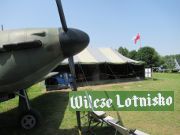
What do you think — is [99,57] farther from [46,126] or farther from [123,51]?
[123,51]

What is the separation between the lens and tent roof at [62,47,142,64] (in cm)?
1964

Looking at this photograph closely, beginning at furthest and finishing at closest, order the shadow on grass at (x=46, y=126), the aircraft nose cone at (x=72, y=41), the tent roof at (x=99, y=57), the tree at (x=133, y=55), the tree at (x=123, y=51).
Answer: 1. the tree at (x=123, y=51)
2. the tree at (x=133, y=55)
3. the tent roof at (x=99, y=57)
4. the shadow on grass at (x=46, y=126)
5. the aircraft nose cone at (x=72, y=41)

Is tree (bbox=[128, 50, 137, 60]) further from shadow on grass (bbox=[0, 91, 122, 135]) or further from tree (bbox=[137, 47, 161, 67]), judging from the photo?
shadow on grass (bbox=[0, 91, 122, 135])

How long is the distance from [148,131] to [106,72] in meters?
16.9

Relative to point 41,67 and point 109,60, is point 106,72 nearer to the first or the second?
point 109,60

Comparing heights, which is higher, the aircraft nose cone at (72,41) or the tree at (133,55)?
the tree at (133,55)

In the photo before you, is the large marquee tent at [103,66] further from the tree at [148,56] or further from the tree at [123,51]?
the tree at [123,51]

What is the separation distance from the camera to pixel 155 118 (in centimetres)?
Result: 721

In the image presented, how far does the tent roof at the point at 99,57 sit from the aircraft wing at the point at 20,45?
13.6 metres

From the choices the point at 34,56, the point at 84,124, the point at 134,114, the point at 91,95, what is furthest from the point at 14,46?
the point at 134,114

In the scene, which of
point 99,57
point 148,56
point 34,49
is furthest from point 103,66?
point 148,56

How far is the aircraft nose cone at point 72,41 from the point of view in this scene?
4980 mm

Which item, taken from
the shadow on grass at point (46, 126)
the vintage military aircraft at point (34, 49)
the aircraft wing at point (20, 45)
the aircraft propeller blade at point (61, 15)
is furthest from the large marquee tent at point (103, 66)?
the aircraft propeller blade at point (61, 15)

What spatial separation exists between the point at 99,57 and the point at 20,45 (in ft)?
53.6
